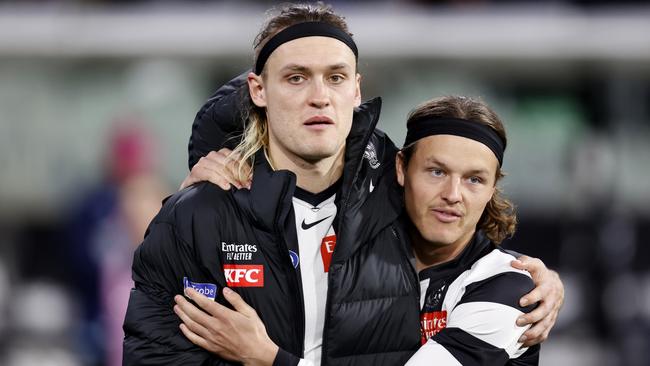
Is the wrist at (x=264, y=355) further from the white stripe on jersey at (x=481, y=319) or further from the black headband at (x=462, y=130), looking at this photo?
the black headband at (x=462, y=130)

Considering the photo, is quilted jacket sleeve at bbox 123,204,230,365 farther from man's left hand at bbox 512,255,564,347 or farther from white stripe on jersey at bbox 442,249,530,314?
man's left hand at bbox 512,255,564,347

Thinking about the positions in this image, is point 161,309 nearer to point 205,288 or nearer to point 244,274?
point 205,288

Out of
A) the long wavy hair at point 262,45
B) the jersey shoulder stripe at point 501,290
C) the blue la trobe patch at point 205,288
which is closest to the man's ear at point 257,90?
the long wavy hair at point 262,45

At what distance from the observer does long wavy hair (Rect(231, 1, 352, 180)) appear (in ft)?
12.5

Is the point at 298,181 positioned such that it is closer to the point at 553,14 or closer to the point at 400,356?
the point at 400,356

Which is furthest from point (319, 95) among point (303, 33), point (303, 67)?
point (303, 33)

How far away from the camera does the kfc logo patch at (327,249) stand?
372 centimetres

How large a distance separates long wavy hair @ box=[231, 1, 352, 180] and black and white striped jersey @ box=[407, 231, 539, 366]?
675 mm

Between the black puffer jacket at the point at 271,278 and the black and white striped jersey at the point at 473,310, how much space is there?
0.32 feet

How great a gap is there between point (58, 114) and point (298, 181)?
6.36m

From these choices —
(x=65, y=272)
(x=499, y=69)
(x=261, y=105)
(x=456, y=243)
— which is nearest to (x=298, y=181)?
(x=261, y=105)

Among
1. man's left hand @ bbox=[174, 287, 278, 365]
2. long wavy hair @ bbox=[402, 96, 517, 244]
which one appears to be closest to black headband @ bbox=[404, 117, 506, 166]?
long wavy hair @ bbox=[402, 96, 517, 244]

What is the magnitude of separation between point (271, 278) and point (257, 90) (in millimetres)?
628

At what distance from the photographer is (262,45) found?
382 centimetres
